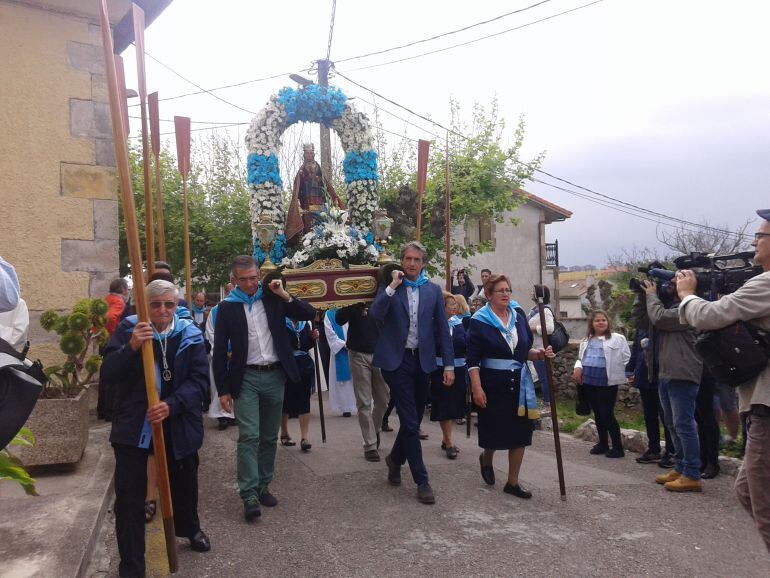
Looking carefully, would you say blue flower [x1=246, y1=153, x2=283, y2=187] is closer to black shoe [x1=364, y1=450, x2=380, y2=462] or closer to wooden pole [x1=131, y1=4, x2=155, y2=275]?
wooden pole [x1=131, y1=4, x2=155, y2=275]

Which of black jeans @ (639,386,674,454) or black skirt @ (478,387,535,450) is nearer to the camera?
black skirt @ (478,387,535,450)

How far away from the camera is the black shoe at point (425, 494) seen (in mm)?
5086

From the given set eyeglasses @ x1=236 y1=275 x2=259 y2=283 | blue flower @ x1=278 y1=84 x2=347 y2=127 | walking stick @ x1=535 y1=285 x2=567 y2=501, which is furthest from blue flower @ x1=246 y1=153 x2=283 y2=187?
walking stick @ x1=535 y1=285 x2=567 y2=501

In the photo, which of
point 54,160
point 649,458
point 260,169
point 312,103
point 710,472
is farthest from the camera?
point 312,103

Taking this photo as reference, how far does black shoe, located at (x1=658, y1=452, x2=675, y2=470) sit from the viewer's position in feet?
20.9

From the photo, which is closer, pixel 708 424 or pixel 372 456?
pixel 708 424

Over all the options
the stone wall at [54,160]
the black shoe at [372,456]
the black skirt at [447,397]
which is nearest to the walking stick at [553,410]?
the black skirt at [447,397]

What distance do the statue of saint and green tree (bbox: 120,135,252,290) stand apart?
28.1 feet

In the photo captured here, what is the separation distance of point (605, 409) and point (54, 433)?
17.6 ft

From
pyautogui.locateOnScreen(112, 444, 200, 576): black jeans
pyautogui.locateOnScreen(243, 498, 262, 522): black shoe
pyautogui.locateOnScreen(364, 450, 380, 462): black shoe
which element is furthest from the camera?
pyautogui.locateOnScreen(364, 450, 380, 462): black shoe

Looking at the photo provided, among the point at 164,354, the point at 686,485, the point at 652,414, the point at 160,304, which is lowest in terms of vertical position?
the point at 686,485

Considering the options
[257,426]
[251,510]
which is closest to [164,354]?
[257,426]

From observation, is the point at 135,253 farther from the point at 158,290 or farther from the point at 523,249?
the point at 523,249

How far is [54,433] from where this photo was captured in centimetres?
531
